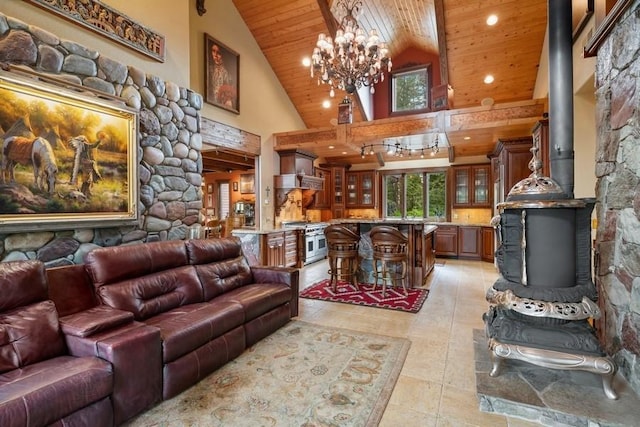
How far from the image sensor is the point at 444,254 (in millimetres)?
8016

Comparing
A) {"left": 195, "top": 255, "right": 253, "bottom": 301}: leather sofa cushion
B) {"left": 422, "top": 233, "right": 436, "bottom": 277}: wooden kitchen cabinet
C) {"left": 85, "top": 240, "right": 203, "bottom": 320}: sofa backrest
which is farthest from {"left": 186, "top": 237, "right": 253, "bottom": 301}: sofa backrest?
{"left": 422, "top": 233, "right": 436, "bottom": 277}: wooden kitchen cabinet

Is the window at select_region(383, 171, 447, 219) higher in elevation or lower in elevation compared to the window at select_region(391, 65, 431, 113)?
lower

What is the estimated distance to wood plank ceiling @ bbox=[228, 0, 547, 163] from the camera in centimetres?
525

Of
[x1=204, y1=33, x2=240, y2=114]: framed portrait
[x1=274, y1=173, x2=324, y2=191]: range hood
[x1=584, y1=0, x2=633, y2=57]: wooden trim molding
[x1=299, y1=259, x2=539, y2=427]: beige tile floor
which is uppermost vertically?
[x1=204, y1=33, x2=240, y2=114]: framed portrait

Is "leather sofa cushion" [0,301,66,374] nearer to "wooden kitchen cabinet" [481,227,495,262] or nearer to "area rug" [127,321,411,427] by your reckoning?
"area rug" [127,321,411,427]

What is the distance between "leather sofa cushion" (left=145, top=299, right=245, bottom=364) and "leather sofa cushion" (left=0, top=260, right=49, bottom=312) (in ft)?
2.53

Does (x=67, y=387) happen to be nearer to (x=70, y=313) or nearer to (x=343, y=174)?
(x=70, y=313)

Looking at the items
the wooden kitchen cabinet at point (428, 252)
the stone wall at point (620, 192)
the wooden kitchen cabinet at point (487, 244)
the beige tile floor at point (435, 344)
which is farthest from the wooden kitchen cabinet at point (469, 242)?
the stone wall at point (620, 192)

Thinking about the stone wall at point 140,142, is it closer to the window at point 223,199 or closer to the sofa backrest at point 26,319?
the sofa backrest at point 26,319

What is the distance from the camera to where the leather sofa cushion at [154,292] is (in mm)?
2589

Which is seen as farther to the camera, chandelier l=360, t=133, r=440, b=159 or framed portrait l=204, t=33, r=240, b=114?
chandelier l=360, t=133, r=440, b=159

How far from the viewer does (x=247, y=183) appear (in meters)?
10.4

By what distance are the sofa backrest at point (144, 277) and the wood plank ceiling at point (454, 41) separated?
14.5 feet

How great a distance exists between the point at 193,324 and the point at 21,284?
3.74 feet
